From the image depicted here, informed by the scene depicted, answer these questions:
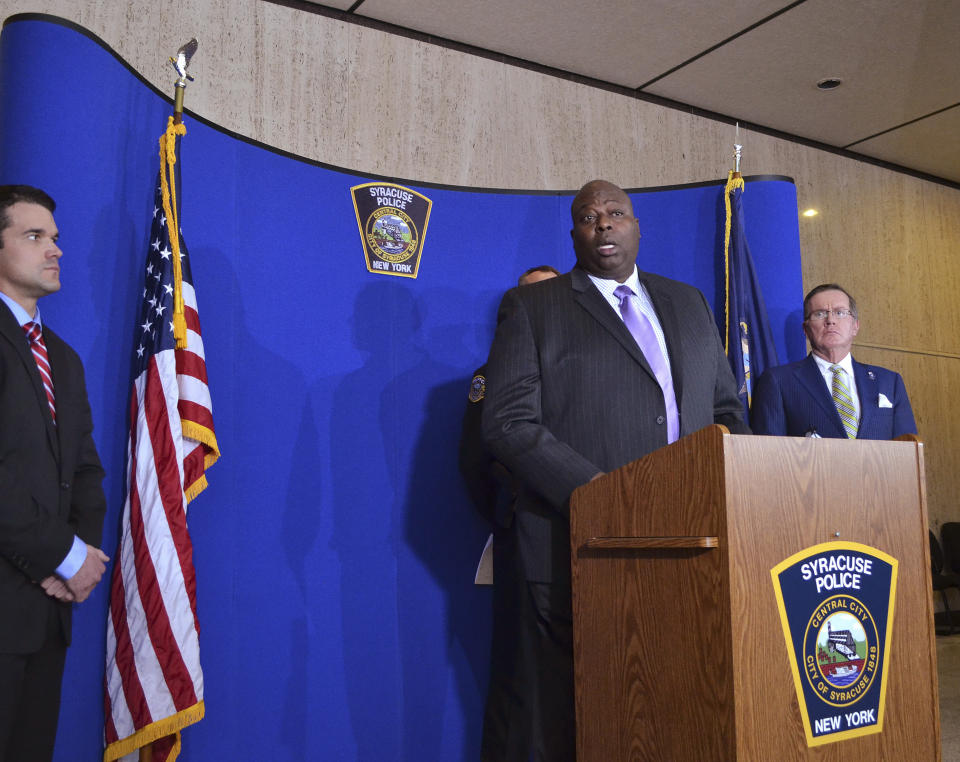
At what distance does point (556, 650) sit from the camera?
1.88 metres

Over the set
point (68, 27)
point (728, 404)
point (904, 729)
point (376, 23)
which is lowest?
point (904, 729)

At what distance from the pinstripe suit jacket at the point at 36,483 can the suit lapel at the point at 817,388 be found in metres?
2.35

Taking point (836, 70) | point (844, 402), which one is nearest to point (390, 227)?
point (844, 402)

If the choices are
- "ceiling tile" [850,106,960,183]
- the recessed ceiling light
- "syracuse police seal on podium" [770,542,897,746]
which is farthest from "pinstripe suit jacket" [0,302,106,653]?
"ceiling tile" [850,106,960,183]

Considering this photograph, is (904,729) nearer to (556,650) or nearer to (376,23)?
(556,650)

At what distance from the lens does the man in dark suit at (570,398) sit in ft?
6.09

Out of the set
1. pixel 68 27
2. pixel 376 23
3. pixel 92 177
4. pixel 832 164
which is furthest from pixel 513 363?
pixel 832 164

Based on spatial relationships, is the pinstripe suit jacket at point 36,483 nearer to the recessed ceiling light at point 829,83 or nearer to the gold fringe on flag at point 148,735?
the gold fringe on flag at point 148,735

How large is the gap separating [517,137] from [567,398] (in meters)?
3.16

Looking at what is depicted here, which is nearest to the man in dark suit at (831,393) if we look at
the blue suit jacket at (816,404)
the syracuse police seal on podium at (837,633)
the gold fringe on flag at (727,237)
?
the blue suit jacket at (816,404)

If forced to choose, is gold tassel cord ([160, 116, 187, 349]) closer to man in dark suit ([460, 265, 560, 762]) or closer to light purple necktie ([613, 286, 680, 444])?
man in dark suit ([460, 265, 560, 762])

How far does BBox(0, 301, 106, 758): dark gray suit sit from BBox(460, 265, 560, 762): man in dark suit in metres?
1.11

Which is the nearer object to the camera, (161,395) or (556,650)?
(556,650)

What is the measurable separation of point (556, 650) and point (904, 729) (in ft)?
2.22
